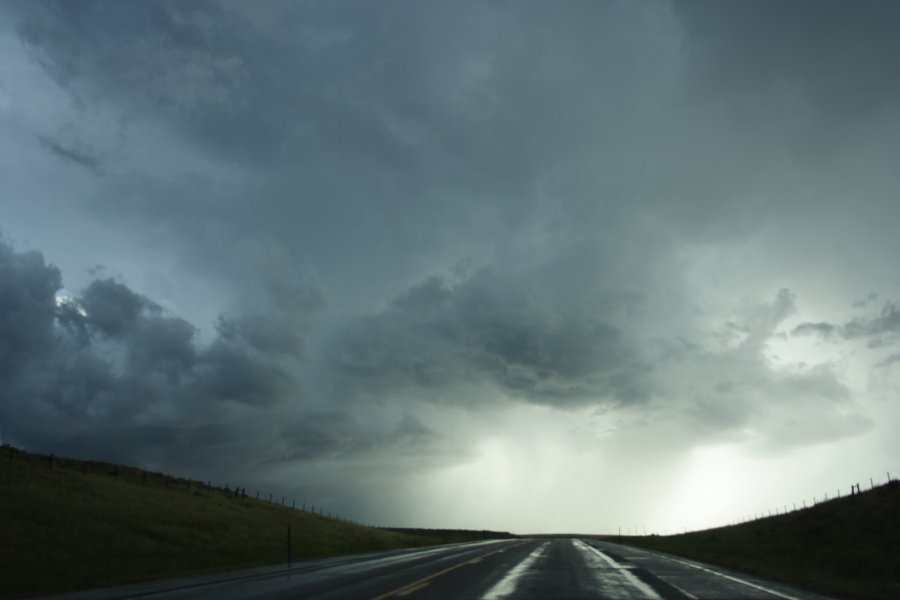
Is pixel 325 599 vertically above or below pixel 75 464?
below

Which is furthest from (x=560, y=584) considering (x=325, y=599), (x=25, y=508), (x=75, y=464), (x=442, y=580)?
(x=75, y=464)

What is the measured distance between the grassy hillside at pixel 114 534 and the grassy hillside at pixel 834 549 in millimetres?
25234

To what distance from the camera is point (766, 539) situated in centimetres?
5897

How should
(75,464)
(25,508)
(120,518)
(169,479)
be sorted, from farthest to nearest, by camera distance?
(169,479) → (75,464) → (120,518) → (25,508)

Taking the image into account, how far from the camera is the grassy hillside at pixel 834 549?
76.2ft

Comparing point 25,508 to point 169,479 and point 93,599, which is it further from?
point 169,479

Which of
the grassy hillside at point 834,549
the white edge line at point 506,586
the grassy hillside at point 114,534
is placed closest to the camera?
the white edge line at point 506,586

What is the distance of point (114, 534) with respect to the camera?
39781 millimetres

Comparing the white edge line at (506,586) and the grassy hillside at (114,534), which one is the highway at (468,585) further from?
the grassy hillside at (114,534)

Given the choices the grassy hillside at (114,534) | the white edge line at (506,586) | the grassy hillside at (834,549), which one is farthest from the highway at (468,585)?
the grassy hillside at (114,534)

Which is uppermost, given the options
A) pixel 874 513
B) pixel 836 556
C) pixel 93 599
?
pixel 874 513

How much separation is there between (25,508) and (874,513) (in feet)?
197

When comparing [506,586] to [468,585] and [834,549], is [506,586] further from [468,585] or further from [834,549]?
[834,549]

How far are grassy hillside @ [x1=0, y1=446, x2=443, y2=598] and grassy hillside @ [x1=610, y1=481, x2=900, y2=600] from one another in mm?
25234
